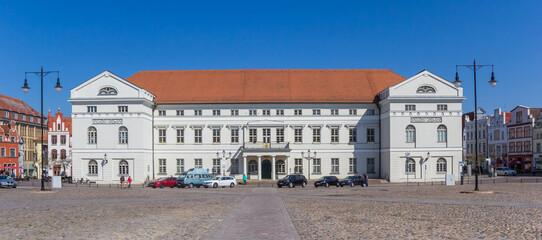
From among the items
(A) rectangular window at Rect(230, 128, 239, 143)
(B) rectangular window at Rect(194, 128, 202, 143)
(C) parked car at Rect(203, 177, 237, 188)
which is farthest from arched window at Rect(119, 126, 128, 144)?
(C) parked car at Rect(203, 177, 237, 188)

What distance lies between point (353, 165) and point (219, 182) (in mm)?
19493

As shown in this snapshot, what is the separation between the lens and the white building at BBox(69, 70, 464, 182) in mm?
58156

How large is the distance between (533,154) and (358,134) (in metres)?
41.9

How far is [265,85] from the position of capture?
64688mm

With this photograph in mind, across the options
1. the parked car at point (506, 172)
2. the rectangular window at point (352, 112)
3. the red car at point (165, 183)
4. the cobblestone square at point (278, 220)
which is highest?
the rectangular window at point (352, 112)

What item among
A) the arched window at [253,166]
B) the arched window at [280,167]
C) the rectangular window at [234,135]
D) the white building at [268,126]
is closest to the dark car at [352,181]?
the white building at [268,126]

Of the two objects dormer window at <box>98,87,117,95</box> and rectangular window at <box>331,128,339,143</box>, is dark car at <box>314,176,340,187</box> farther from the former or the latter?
dormer window at <box>98,87,117,95</box>

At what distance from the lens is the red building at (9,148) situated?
82488 mm

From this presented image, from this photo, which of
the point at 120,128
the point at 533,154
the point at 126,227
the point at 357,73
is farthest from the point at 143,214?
the point at 533,154

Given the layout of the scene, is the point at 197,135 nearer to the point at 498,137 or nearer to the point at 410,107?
the point at 410,107

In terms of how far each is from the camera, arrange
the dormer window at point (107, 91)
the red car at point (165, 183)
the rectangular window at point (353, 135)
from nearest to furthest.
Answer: the red car at point (165, 183) → the dormer window at point (107, 91) → the rectangular window at point (353, 135)

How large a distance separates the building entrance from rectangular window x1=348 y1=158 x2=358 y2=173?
9.77 meters

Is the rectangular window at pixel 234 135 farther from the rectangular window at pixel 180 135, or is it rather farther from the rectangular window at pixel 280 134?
the rectangular window at pixel 180 135

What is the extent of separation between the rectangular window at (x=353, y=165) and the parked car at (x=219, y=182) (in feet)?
57.6
